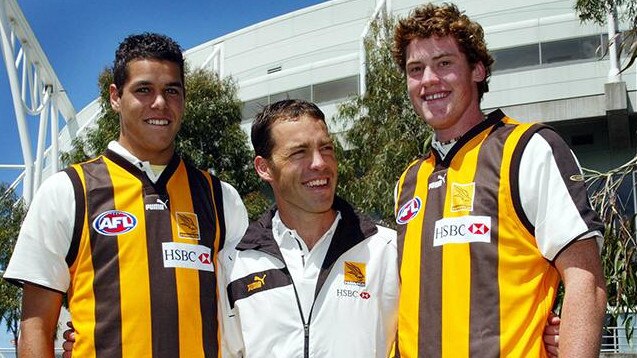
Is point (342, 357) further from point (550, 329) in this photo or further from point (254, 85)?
point (254, 85)

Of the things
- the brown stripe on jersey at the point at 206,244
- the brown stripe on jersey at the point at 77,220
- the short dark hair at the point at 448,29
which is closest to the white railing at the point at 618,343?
the short dark hair at the point at 448,29

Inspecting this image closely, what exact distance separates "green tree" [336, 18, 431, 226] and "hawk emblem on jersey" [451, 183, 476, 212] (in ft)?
37.6

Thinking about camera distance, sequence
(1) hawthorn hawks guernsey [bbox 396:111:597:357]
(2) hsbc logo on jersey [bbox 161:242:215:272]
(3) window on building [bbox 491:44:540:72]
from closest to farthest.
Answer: (1) hawthorn hawks guernsey [bbox 396:111:597:357] < (2) hsbc logo on jersey [bbox 161:242:215:272] < (3) window on building [bbox 491:44:540:72]

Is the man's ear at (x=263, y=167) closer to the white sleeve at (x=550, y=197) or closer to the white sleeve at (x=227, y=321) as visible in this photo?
the white sleeve at (x=227, y=321)

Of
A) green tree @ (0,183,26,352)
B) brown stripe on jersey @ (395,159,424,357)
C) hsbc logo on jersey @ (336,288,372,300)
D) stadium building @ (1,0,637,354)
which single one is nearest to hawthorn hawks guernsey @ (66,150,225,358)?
hsbc logo on jersey @ (336,288,372,300)

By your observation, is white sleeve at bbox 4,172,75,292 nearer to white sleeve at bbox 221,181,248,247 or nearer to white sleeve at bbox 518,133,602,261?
white sleeve at bbox 221,181,248,247

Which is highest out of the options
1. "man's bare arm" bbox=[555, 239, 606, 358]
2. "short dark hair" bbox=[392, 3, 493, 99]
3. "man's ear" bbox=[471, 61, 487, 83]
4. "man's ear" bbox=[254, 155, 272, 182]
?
"short dark hair" bbox=[392, 3, 493, 99]

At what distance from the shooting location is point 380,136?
16.4 meters

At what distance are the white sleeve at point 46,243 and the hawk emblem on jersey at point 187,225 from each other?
0.56 m

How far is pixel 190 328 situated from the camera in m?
4.24

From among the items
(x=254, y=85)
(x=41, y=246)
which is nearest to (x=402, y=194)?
(x=41, y=246)

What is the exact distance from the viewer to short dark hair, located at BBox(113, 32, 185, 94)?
4461mm

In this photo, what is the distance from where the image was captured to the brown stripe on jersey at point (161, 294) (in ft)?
13.7

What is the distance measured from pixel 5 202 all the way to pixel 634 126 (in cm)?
2151
